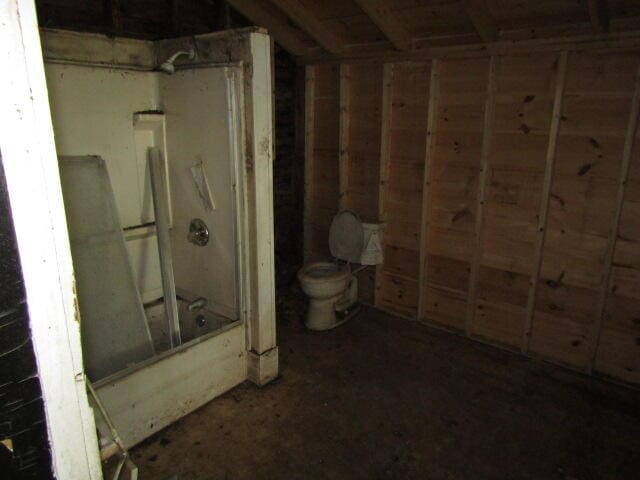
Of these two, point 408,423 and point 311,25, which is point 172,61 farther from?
point 408,423

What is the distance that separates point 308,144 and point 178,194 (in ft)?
4.95

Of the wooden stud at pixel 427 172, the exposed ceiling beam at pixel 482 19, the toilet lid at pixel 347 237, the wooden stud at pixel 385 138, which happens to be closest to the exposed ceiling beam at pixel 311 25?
the wooden stud at pixel 385 138

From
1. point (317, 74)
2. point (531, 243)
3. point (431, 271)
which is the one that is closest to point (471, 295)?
point (431, 271)

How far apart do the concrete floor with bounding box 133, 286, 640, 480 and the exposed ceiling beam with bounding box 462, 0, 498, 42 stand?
6.73 feet

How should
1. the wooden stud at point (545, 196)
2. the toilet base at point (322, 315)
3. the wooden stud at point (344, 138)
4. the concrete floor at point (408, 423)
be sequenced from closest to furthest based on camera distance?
the concrete floor at point (408, 423), the wooden stud at point (545, 196), the toilet base at point (322, 315), the wooden stud at point (344, 138)

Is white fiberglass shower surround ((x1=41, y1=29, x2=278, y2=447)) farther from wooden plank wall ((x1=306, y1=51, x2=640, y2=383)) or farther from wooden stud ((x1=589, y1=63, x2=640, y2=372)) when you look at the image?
wooden stud ((x1=589, y1=63, x2=640, y2=372))

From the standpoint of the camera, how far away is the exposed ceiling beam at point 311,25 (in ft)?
10.3

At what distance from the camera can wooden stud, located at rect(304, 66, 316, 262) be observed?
12.6 ft

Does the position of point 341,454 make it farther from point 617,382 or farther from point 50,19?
point 50,19

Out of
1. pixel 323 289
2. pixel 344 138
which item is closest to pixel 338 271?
pixel 323 289

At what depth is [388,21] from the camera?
9.64 feet

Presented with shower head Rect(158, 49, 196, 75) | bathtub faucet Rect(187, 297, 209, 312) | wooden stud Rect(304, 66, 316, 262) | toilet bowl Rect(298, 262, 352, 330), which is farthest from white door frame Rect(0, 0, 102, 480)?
A: wooden stud Rect(304, 66, 316, 262)

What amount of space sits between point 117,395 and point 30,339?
186cm

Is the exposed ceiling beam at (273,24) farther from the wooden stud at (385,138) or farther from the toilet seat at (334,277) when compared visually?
the toilet seat at (334,277)
